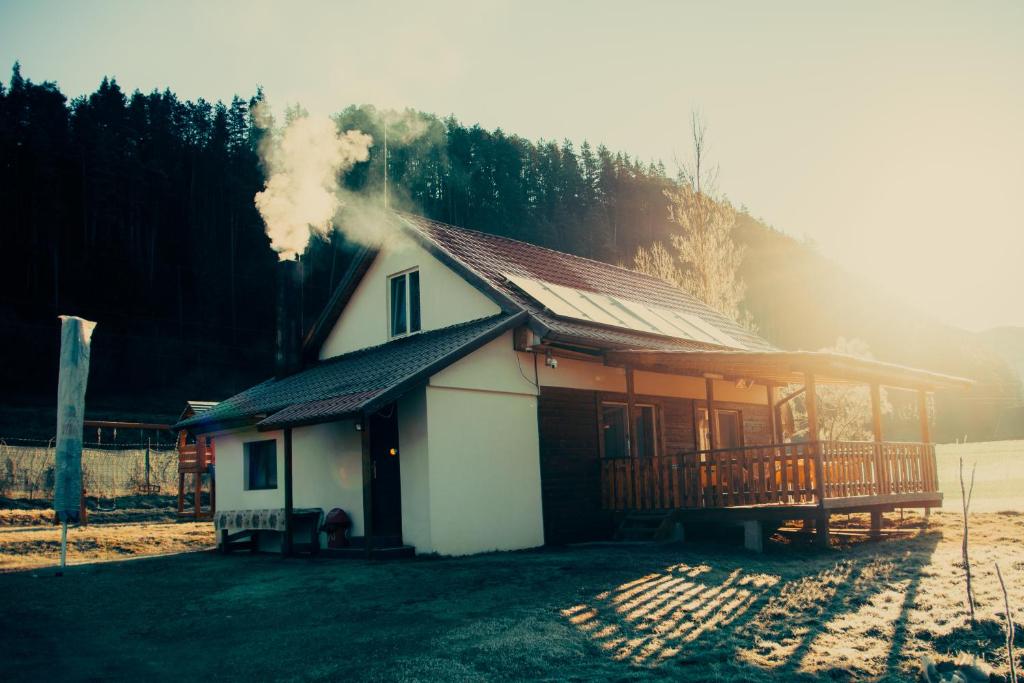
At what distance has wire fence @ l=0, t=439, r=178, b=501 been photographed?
2231 cm

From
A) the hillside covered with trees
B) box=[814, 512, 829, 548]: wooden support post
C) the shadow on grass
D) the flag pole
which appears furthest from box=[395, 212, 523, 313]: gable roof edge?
the hillside covered with trees

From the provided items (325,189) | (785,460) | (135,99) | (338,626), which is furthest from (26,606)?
(135,99)

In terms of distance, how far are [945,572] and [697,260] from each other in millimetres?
21123

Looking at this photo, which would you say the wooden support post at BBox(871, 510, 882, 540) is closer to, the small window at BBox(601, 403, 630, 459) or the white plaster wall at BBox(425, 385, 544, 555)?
the small window at BBox(601, 403, 630, 459)

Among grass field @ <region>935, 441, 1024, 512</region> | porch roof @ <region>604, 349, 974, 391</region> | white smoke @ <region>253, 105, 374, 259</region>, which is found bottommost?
grass field @ <region>935, 441, 1024, 512</region>

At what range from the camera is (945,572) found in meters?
9.66

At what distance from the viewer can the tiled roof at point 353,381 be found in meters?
12.1

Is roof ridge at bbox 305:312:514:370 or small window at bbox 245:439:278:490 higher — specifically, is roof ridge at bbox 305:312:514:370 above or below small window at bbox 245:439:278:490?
above

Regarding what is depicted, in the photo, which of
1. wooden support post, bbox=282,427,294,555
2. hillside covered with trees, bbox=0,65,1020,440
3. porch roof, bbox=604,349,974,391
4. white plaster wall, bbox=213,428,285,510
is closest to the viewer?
porch roof, bbox=604,349,974,391

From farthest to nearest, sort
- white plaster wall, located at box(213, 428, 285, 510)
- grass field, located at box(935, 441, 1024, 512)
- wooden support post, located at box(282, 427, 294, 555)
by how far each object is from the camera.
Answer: grass field, located at box(935, 441, 1024, 512), white plaster wall, located at box(213, 428, 285, 510), wooden support post, located at box(282, 427, 294, 555)

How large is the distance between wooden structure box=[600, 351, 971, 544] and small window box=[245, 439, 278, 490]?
20.3ft

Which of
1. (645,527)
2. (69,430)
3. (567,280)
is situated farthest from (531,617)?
(567,280)

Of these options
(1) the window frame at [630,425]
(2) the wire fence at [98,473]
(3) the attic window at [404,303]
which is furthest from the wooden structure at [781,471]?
(2) the wire fence at [98,473]

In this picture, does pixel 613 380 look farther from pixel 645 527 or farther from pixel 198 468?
pixel 198 468
